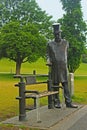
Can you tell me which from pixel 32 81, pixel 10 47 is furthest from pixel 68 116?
pixel 10 47

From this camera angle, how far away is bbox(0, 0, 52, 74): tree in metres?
51.4

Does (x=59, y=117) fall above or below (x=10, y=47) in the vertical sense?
below

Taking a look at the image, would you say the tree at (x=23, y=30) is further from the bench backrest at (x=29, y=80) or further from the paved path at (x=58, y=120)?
the bench backrest at (x=29, y=80)

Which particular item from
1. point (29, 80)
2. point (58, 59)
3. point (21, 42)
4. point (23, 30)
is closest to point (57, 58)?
point (58, 59)

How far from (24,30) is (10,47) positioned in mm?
3632

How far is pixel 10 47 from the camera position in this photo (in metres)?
51.4

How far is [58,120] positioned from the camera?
10039 mm

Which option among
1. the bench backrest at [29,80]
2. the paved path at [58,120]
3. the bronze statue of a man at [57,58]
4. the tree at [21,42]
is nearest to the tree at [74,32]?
the tree at [21,42]

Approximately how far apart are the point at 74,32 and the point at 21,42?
10528mm

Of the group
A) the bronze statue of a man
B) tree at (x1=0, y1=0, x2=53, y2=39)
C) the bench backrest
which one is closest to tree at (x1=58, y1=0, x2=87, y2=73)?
tree at (x1=0, y1=0, x2=53, y2=39)

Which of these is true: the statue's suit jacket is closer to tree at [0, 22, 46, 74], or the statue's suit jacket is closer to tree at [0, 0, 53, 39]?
tree at [0, 22, 46, 74]

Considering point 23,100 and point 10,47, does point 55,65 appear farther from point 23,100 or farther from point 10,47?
point 10,47

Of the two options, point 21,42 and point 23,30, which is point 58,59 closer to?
point 21,42

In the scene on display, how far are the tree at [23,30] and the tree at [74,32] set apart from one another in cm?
269
